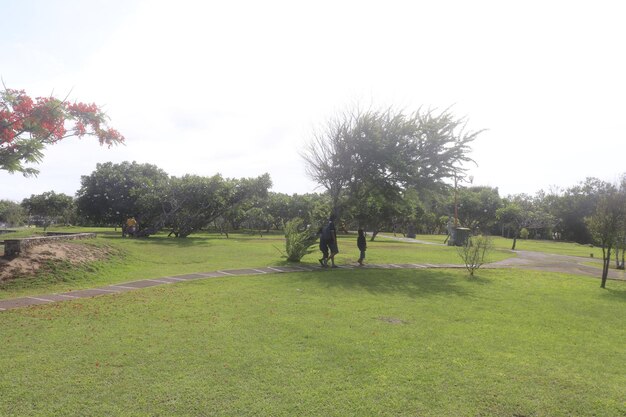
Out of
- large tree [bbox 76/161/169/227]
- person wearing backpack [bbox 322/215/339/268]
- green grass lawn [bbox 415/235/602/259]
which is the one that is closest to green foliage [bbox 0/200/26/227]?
large tree [bbox 76/161/169/227]

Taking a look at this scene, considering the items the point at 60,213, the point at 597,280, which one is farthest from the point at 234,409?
the point at 60,213

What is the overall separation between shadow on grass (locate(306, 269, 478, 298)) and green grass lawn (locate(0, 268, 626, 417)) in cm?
122

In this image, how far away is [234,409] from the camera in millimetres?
3639

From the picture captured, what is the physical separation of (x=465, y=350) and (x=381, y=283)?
592 cm

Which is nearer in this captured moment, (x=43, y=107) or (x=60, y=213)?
(x=43, y=107)

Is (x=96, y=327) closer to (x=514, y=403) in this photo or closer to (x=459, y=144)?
(x=514, y=403)

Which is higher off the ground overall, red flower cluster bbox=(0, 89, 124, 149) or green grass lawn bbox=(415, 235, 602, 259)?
red flower cluster bbox=(0, 89, 124, 149)

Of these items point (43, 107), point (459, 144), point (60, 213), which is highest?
point (459, 144)

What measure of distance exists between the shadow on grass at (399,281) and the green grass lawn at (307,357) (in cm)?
122

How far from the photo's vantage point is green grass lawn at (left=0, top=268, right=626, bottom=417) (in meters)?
3.82

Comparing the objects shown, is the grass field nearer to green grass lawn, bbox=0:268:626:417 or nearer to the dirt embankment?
green grass lawn, bbox=0:268:626:417

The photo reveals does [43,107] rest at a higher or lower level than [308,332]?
higher

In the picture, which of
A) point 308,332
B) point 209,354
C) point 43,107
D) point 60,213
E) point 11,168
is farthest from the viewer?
point 60,213

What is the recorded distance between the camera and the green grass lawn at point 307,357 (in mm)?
3818
